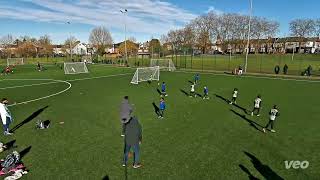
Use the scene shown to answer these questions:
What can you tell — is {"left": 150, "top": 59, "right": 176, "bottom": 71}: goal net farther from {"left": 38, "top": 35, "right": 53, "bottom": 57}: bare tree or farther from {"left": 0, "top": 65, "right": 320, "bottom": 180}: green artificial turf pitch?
{"left": 38, "top": 35, "right": 53, "bottom": 57}: bare tree

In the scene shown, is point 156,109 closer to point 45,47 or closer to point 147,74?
point 147,74

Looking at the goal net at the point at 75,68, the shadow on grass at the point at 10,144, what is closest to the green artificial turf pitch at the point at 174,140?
the shadow on grass at the point at 10,144

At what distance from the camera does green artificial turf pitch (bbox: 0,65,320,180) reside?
27.0 feet

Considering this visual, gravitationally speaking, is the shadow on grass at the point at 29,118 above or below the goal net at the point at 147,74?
below

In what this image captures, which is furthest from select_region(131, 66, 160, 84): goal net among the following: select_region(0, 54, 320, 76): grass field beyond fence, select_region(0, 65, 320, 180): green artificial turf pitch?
select_region(0, 54, 320, 76): grass field beyond fence

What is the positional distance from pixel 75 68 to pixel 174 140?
124 feet

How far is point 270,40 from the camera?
109 meters

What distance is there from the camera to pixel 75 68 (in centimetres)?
4459

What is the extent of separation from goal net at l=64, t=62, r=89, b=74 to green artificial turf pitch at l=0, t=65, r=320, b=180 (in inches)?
986

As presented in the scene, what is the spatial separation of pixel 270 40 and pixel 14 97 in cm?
10991

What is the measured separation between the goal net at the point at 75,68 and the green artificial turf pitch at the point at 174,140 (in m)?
25.0

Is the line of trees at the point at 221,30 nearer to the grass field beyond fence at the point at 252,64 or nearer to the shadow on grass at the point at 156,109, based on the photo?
the grass field beyond fence at the point at 252,64

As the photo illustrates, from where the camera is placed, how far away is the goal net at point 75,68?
141 ft

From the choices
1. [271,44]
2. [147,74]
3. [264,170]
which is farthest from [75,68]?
[271,44]
